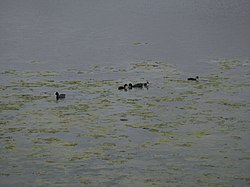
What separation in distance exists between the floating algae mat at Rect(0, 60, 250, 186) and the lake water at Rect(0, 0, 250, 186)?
31 mm

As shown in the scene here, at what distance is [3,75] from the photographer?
2670 centimetres

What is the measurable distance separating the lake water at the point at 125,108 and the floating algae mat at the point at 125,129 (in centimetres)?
3

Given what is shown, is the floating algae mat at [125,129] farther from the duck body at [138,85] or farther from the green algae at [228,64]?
the green algae at [228,64]

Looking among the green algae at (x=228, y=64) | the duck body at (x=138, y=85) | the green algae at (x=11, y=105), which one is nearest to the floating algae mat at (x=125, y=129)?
the green algae at (x=11, y=105)

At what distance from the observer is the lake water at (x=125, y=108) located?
15273 mm

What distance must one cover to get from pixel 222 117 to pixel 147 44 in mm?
16839

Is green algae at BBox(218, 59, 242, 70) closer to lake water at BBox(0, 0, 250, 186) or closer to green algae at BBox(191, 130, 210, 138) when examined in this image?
lake water at BBox(0, 0, 250, 186)

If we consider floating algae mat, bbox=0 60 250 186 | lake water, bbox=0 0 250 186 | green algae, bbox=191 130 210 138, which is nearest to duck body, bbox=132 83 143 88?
floating algae mat, bbox=0 60 250 186

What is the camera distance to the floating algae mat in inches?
590

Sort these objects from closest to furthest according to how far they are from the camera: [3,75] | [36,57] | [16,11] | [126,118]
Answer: [126,118]
[3,75]
[36,57]
[16,11]

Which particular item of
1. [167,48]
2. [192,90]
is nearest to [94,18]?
[167,48]

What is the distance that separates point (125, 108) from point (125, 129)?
8.06ft

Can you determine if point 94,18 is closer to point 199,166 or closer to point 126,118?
point 126,118

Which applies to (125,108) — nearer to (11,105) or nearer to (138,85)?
(138,85)
